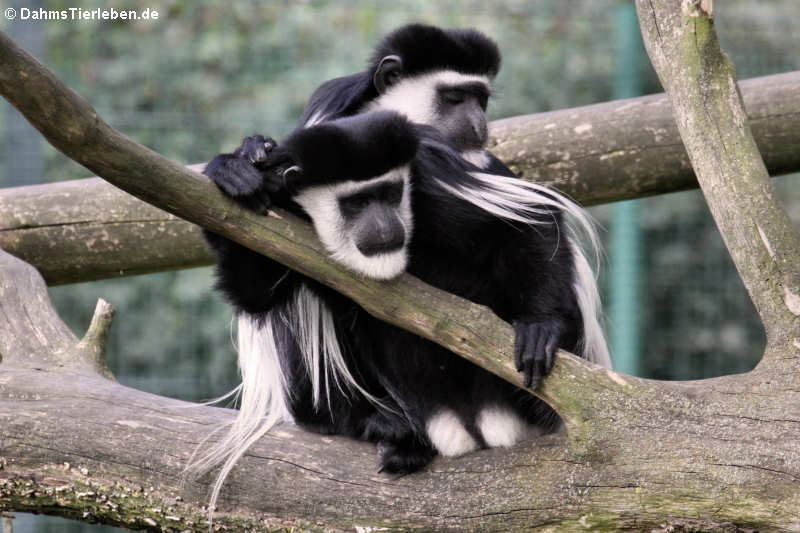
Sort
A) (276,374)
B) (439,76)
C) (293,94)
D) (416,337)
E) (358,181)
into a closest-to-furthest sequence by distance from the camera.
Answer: (358,181)
(416,337)
(276,374)
(439,76)
(293,94)

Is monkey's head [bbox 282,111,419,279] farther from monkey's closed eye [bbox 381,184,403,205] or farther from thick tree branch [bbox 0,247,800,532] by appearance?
thick tree branch [bbox 0,247,800,532]

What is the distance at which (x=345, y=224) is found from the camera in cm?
162

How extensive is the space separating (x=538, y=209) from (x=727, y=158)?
0.37m

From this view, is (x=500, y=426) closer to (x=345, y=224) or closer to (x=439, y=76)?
(x=345, y=224)

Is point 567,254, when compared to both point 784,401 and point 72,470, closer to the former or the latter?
point 784,401

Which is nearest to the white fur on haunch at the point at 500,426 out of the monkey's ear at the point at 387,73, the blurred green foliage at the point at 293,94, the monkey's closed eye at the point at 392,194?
the monkey's closed eye at the point at 392,194

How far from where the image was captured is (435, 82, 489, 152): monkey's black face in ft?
7.09

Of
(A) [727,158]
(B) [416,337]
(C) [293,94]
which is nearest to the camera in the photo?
(A) [727,158]

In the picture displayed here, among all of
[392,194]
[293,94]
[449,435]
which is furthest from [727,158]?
[293,94]

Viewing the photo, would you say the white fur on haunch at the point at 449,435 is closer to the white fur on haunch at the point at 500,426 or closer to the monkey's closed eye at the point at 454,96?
the white fur on haunch at the point at 500,426

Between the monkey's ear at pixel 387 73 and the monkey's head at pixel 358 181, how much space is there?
56cm

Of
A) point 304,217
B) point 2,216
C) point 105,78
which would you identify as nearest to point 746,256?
point 304,217

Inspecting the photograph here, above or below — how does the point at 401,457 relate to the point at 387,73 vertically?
below

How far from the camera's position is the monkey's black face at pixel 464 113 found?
7.09 ft
